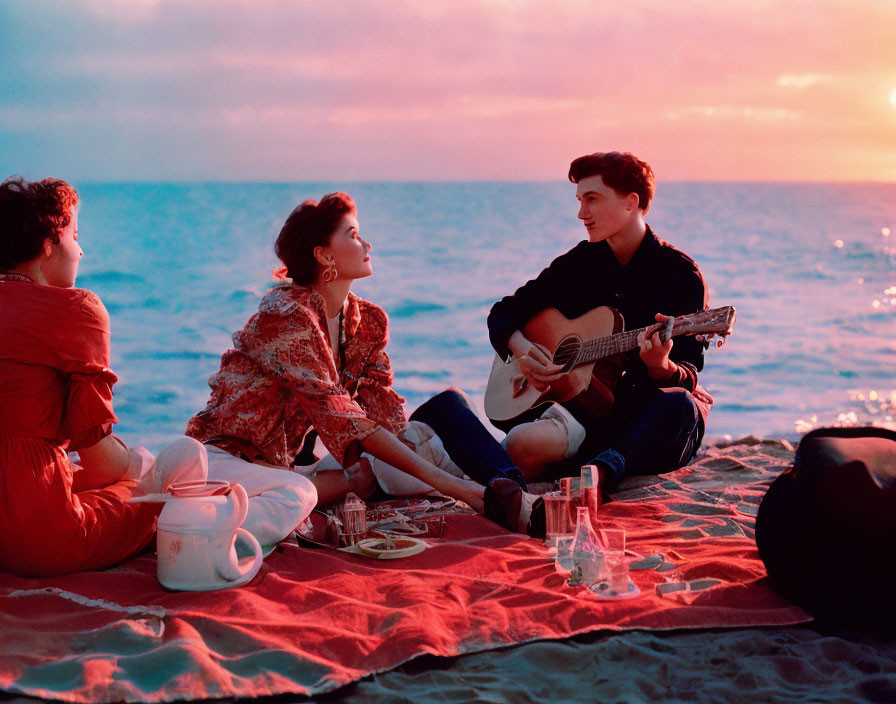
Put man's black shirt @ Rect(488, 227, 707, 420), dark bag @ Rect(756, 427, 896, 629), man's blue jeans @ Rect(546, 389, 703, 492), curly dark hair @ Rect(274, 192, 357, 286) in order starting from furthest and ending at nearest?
man's black shirt @ Rect(488, 227, 707, 420) < man's blue jeans @ Rect(546, 389, 703, 492) < curly dark hair @ Rect(274, 192, 357, 286) < dark bag @ Rect(756, 427, 896, 629)

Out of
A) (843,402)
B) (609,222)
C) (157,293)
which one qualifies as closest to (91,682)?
(609,222)

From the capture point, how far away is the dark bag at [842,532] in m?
2.95

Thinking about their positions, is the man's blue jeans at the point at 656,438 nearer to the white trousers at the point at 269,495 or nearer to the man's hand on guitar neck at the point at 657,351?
the man's hand on guitar neck at the point at 657,351

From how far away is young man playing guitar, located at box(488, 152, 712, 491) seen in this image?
4676mm

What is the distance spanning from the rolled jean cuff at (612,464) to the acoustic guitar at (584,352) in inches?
15.6

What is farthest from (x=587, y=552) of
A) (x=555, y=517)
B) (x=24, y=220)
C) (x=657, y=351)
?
(x=24, y=220)

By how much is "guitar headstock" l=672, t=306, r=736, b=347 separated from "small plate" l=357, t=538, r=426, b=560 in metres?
1.58

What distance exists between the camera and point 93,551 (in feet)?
11.1

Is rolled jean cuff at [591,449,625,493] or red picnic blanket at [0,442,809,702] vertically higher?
rolled jean cuff at [591,449,625,493]

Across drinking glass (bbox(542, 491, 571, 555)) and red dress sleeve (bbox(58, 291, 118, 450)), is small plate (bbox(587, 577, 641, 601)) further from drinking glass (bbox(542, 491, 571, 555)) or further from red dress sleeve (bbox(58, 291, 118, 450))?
red dress sleeve (bbox(58, 291, 118, 450))

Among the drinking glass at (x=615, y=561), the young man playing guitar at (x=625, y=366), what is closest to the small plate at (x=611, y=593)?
the drinking glass at (x=615, y=561)

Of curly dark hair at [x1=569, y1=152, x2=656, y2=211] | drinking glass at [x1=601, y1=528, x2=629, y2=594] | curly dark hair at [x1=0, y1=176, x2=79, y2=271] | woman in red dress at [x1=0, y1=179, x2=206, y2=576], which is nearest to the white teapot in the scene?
woman in red dress at [x1=0, y1=179, x2=206, y2=576]

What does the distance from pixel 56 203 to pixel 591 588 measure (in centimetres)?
227

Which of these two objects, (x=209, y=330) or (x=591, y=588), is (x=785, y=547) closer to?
(x=591, y=588)
